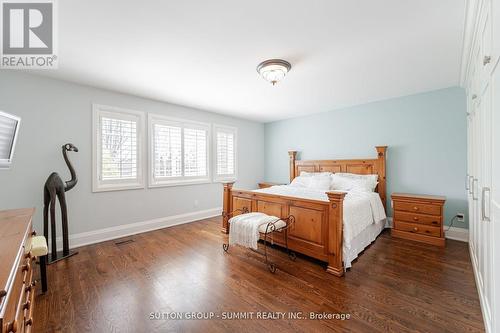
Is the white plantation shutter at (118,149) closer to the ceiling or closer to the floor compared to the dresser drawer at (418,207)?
closer to the ceiling

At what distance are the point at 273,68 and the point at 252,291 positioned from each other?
8.09ft

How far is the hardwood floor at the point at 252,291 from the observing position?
1.67 metres

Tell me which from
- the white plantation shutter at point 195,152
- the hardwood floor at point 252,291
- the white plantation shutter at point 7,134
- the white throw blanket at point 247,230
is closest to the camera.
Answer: the hardwood floor at point 252,291

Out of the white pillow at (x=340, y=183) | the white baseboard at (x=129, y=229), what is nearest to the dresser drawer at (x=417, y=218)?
the white pillow at (x=340, y=183)

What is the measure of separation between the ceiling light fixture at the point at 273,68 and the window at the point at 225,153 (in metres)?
2.67

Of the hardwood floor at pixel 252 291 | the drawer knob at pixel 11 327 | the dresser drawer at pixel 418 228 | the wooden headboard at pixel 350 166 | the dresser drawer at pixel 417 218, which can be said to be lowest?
the hardwood floor at pixel 252 291

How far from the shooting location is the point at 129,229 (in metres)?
3.70

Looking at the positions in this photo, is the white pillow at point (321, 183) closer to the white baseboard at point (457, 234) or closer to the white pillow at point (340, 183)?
the white pillow at point (340, 183)

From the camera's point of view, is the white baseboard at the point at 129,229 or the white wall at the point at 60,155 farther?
the white baseboard at the point at 129,229

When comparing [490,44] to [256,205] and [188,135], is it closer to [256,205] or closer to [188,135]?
[256,205]

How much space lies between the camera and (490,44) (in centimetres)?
133

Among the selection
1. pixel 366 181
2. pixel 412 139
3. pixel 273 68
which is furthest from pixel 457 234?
pixel 273 68

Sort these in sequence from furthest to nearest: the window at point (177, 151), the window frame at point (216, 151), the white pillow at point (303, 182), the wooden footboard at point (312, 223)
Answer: the window frame at point (216, 151) → the white pillow at point (303, 182) → the window at point (177, 151) → the wooden footboard at point (312, 223)

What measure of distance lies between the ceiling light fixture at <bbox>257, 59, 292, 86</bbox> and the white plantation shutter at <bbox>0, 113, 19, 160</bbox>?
250 cm
